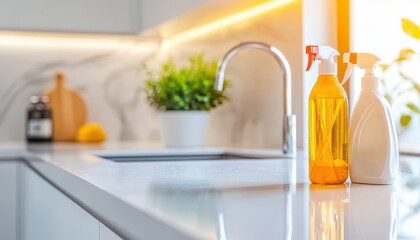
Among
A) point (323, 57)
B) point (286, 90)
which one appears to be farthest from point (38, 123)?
point (323, 57)

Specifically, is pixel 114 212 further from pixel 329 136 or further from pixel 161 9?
pixel 161 9

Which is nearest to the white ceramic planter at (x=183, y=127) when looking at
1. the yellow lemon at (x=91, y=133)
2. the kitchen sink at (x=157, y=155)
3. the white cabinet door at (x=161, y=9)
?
the kitchen sink at (x=157, y=155)

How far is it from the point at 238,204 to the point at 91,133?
7.48 ft

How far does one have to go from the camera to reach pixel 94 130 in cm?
307

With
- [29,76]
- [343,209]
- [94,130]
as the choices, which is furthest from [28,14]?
[343,209]

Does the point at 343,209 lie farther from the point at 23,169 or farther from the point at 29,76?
the point at 29,76

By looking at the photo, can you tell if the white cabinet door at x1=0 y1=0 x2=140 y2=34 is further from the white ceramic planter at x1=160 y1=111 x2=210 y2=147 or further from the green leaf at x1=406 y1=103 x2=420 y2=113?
→ the green leaf at x1=406 y1=103 x2=420 y2=113

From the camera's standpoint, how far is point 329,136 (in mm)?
1126

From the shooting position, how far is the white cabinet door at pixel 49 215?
113 cm

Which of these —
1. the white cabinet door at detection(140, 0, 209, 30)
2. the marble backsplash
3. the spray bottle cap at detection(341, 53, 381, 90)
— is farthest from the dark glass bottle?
the spray bottle cap at detection(341, 53, 381, 90)

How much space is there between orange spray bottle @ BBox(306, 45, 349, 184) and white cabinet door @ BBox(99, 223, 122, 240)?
368 millimetres

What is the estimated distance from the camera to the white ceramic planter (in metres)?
2.59

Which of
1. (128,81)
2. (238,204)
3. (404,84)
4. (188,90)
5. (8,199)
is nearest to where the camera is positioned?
(238,204)

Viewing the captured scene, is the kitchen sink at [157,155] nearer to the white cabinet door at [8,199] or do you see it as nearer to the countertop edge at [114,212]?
the white cabinet door at [8,199]
